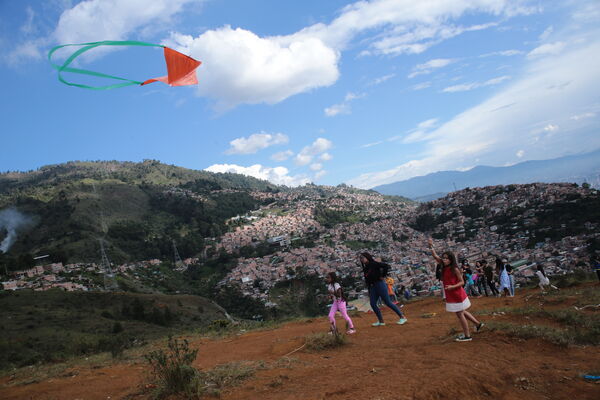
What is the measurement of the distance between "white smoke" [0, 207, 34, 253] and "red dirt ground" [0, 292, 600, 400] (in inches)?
3462

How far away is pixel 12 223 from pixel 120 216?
21.7 meters

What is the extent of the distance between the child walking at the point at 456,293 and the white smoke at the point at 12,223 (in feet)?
305

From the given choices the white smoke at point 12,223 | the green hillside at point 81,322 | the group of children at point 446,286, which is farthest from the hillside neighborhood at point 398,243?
the white smoke at point 12,223

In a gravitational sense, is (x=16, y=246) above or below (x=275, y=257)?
above

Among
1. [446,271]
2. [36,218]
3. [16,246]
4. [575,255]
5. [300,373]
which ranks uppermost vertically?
[36,218]

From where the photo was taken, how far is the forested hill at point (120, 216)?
69.2 metres

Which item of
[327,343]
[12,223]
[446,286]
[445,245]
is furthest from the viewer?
[12,223]

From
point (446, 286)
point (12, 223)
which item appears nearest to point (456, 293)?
point (446, 286)

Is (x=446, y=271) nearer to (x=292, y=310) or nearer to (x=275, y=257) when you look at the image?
(x=292, y=310)

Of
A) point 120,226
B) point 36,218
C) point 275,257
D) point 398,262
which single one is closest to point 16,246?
point 36,218

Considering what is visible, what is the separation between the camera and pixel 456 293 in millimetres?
5547

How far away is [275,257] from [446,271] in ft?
211

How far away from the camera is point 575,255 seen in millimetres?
28781

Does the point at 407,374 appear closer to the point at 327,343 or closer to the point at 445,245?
the point at 327,343
